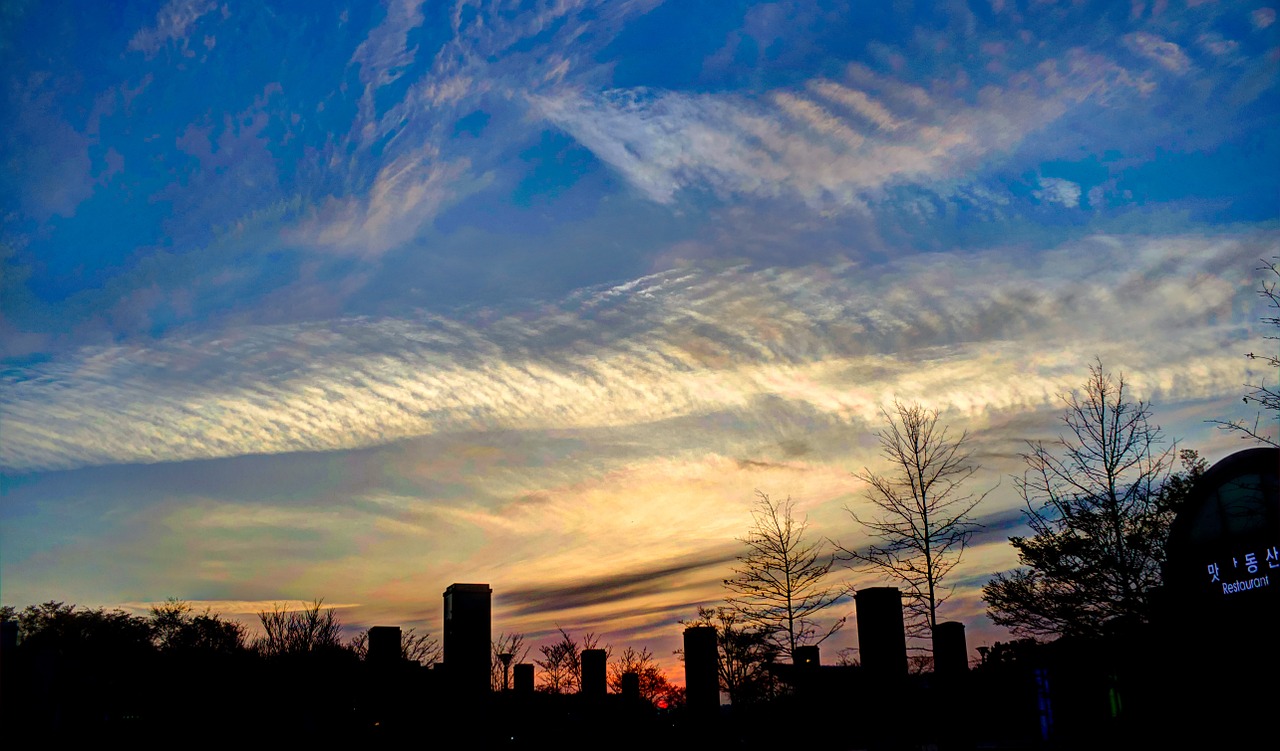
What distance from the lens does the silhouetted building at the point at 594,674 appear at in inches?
1027

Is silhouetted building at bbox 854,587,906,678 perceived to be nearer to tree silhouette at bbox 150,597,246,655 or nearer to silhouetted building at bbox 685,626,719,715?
silhouetted building at bbox 685,626,719,715

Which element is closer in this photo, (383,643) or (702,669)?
(702,669)

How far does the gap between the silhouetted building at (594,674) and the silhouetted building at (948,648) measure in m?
9.03

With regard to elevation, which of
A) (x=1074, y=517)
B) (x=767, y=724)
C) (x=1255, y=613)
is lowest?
(x=767, y=724)

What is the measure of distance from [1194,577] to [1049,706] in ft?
17.1

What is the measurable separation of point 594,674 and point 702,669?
24.9ft

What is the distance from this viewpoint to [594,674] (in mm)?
26297

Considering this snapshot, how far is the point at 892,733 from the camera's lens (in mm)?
13008

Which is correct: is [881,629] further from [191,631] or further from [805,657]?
[191,631]

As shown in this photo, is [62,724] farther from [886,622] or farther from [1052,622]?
[1052,622]

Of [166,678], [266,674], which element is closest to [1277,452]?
[266,674]

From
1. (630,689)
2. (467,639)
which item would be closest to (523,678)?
(630,689)

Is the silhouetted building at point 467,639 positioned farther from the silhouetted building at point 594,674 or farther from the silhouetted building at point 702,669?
the silhouetted building at point 594,674

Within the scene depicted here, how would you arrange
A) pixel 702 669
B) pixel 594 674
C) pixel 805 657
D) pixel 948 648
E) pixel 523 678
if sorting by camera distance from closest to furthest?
pixel 702 669, pixel 948 648, pixel 594 674, pixel 805 657, pixel 523 678
